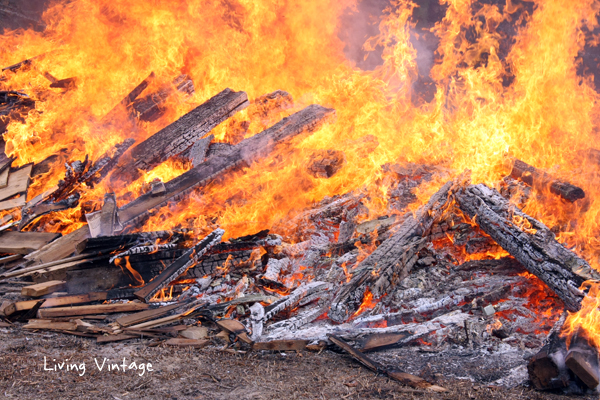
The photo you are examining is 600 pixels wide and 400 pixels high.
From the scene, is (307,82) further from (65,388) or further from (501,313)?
(65,388)

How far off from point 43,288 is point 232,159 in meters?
3.52

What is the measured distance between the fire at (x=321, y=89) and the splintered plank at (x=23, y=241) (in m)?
0.41

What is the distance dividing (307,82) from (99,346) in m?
8.11

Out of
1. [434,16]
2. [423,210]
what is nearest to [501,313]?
[423,210]

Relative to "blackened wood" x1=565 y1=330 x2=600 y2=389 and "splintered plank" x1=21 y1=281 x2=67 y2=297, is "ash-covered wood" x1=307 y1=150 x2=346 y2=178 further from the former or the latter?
"blackened wood" x1=565 y1=330 x2=600 y2=389

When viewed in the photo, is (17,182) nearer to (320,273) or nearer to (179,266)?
(179,266)

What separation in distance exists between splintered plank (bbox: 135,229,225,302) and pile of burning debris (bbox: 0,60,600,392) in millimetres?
19

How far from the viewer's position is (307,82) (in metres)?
10.3

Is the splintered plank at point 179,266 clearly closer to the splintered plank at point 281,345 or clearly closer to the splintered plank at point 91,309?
the splintered plank at point 91,309

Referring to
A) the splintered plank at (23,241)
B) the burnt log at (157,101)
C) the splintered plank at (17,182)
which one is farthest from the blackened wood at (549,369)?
the burnt log at (157,101)

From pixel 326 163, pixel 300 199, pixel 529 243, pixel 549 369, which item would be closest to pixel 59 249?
pixel 300 199

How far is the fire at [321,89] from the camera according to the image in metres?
6.86

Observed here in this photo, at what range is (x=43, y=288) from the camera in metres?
4.62

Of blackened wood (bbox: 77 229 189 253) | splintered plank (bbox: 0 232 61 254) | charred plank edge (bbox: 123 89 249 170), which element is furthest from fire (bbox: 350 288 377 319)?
charred plank edge (bbox: 123 89 249 170)
